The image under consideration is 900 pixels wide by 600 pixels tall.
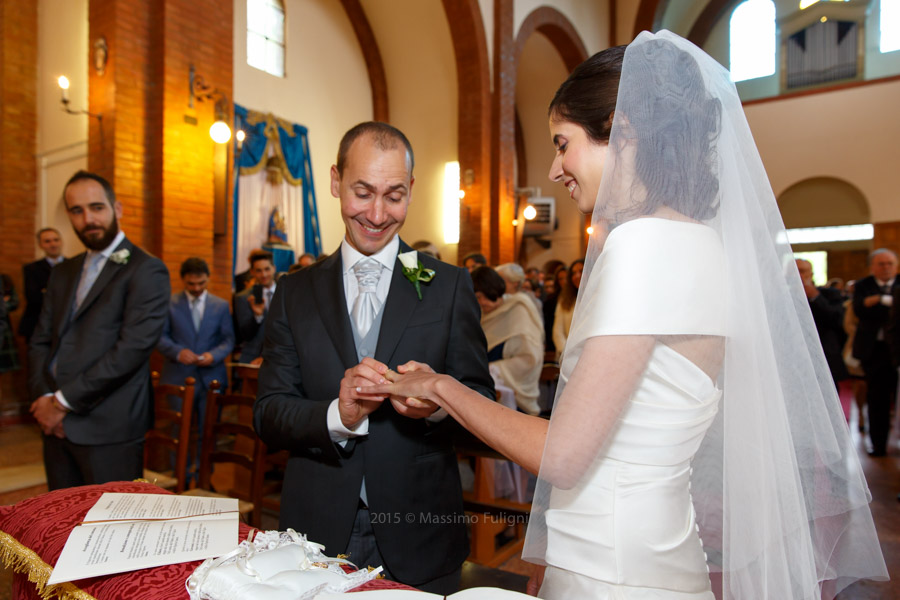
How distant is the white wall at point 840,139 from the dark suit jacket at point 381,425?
47.2 feet

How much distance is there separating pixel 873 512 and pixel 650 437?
4639 millimetres

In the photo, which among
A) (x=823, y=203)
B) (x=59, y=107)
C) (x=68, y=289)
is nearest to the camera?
(x=68, y=289)

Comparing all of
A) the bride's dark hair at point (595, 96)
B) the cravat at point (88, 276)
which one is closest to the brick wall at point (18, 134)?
the cravat at point (88, 276)

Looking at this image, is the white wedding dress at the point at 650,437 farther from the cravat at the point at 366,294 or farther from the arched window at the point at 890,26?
the arched window at the point at 890,26

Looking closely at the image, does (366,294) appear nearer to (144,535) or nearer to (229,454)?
(144,535)

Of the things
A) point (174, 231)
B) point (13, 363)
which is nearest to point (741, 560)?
point (174, 231)

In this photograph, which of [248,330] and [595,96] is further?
[248,330]

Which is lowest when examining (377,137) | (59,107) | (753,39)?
(377,137)

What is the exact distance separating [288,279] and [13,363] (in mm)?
6391

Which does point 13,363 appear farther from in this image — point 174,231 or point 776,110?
point 776,110

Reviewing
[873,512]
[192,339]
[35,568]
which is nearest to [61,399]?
[35,568]

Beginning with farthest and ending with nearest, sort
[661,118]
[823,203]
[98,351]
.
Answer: [823,203], [98,351], [661,118]

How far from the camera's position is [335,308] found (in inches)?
64.6

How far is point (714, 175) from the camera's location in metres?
1.16
